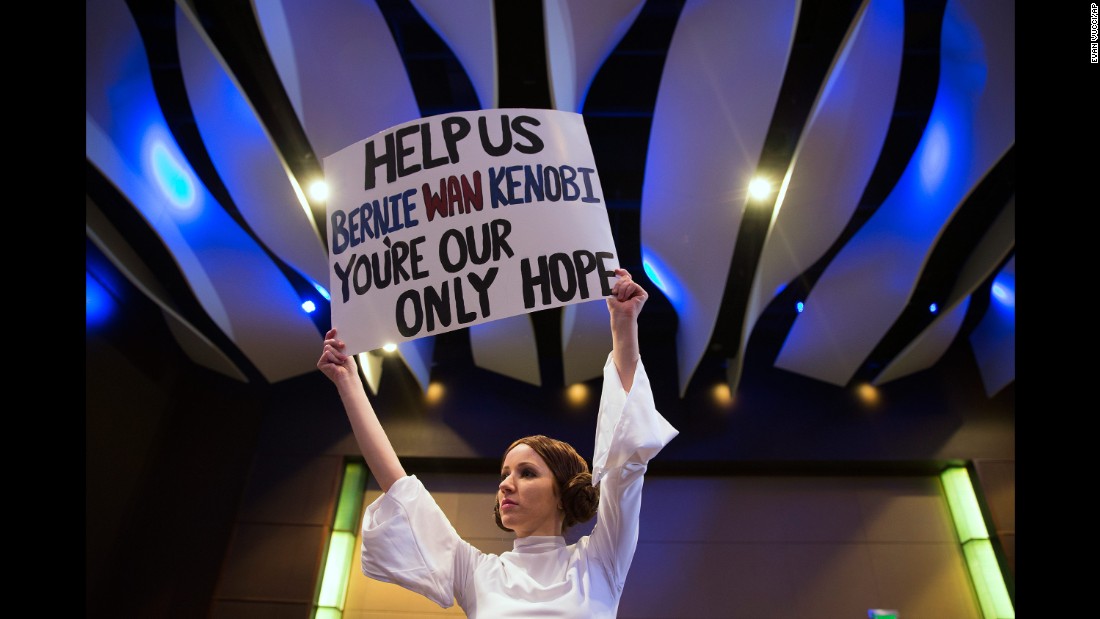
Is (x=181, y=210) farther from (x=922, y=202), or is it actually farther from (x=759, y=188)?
(x=922, y=202)

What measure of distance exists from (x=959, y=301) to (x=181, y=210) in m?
4.88

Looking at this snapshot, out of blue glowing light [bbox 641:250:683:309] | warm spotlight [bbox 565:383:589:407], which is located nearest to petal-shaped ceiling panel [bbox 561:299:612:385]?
warm spotlight [bbox 565:383:589:407]

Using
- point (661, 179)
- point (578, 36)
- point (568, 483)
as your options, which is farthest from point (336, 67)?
point (568, 483)

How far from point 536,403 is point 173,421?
9.18 feet

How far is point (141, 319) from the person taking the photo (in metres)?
5.34

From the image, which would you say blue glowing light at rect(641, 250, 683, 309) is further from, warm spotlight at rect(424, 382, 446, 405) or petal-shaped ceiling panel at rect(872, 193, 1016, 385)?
warm spotlight at rect(424, 382, 446, 405)

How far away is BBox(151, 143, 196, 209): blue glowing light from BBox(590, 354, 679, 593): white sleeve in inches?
134

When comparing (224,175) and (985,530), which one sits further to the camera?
(985,530)

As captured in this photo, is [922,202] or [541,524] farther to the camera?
[922,202]

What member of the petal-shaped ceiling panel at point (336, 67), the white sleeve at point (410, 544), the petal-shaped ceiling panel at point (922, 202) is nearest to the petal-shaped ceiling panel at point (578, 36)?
the petal-shaped ceiling panel at point (336, 67)

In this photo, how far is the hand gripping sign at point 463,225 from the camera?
1789 millimetres

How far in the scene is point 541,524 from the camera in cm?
159

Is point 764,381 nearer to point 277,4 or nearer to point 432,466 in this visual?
point 432,466

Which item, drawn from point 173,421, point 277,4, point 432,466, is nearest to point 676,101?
point 277,4
